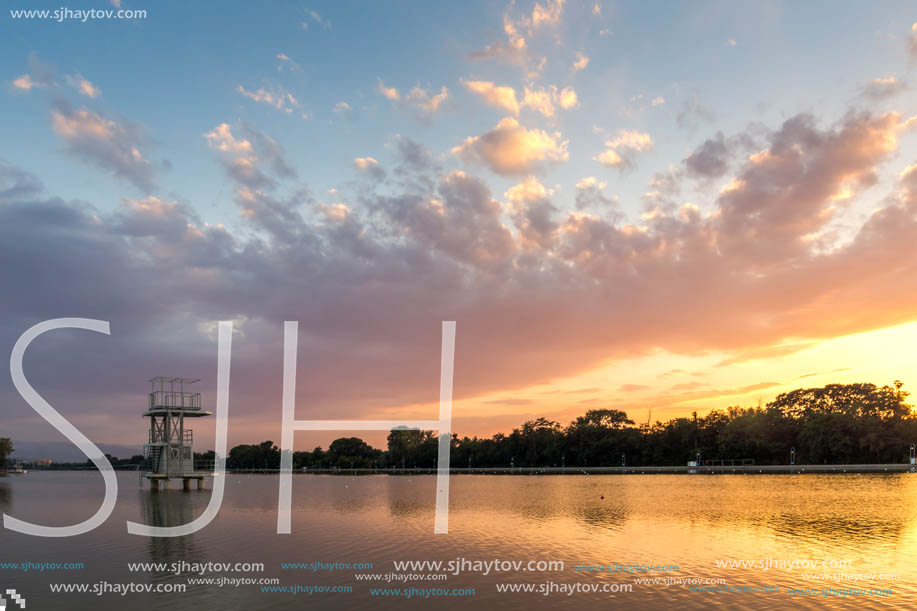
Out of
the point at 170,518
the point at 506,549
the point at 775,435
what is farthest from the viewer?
the point at 775,435

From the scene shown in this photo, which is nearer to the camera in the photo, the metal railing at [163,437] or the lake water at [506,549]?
the lake water at [506,549]

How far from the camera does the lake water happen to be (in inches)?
777

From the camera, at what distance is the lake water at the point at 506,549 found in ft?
64.7

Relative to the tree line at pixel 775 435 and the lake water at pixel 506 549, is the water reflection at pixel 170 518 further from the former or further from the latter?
the tree line at pixel 775 435

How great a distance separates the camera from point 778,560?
2538 centimetres

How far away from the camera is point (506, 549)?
29062mm

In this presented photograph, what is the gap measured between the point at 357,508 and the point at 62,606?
36.6m

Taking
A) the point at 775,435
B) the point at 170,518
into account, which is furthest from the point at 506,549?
the point at 775,435

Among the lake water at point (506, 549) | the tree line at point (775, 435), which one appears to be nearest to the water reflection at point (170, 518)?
the lake water at point (506, 549)

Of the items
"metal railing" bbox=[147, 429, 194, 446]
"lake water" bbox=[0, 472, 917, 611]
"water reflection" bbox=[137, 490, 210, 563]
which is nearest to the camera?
"lake water" bbox=[0, 472, 917, 611]

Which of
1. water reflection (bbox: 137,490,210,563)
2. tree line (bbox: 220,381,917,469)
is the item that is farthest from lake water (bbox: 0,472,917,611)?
tree line (bbox: 220,381,917,469)

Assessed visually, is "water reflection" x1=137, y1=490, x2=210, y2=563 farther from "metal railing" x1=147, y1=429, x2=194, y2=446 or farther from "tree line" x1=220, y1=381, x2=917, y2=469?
"tree line" x1=220, y1=381, x2=917, y2=469

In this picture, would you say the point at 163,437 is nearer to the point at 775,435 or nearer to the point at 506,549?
the point at 506,549

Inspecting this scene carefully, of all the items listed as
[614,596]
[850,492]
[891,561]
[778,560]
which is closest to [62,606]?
[614,596]
